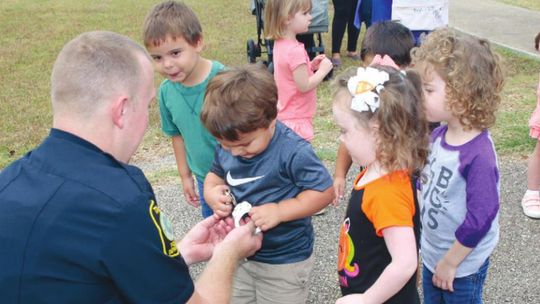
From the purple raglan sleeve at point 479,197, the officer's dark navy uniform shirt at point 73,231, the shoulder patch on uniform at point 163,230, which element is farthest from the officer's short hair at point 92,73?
the purple raglan sleeve at point 479,197

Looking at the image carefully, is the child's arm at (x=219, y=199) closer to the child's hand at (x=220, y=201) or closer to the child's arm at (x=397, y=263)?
the child's hand at (x=220, y=201)

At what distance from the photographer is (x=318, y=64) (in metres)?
4.21

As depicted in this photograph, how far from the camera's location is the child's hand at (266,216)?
2.38 m

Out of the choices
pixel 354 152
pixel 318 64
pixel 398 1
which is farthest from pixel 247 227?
pixel 398 1

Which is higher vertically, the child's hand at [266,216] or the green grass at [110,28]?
the child's hand at [266,216]

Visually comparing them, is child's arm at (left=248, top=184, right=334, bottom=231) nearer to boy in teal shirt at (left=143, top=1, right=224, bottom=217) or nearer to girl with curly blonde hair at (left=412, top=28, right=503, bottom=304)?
girl with curly blonde hair at (left=412, top=28, right=503, bottom=304)

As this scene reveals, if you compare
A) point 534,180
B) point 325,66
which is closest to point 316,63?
point 325,66

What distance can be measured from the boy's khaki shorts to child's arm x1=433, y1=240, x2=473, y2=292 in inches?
21.9

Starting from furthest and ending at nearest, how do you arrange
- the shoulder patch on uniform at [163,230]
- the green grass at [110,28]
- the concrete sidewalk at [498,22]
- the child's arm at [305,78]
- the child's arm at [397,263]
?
the concrete sidewalk at [498,22], the green grass at [110,28], the child's arm at [305,78], the child's arm at [397,263], the shoulder patch on uniform at [163,230]

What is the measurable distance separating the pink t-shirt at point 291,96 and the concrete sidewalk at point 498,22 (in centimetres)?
544

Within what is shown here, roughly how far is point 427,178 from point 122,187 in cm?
135

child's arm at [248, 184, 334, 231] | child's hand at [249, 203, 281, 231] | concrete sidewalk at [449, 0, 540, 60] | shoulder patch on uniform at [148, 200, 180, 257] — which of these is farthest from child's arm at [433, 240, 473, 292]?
concrete sidewalk at [449, 0, 540, 60]

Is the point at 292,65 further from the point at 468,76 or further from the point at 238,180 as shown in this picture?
the point at 468,76

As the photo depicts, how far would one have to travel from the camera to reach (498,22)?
10.8 metres
